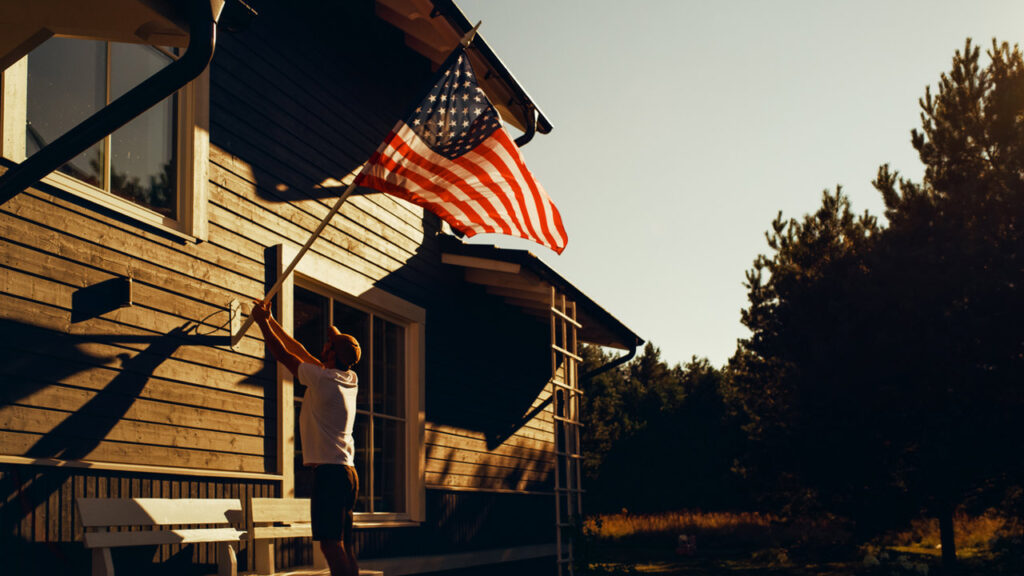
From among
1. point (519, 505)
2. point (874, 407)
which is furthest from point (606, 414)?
point (519, 505)

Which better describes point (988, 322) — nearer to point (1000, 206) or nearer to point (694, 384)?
point (1000, 206)

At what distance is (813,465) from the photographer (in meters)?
19.9

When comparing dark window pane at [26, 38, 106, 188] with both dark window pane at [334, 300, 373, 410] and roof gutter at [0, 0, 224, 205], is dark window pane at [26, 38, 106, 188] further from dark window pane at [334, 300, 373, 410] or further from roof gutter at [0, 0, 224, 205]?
dark window pane at [334, 300, 373, 410]

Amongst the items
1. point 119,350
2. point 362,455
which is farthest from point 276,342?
point 362,455

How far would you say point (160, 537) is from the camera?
498 cm

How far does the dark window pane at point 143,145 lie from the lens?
551 cm

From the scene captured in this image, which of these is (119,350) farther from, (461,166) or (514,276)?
(514,276)

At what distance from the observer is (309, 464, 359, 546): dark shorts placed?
5117 mm

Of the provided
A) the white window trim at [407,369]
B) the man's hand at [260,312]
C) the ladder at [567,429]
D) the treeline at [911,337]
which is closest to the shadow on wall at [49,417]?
the man's hand at [260,312]

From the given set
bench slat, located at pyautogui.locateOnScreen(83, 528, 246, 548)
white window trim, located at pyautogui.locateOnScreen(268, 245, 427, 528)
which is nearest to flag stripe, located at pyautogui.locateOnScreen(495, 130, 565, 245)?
white window trim, located at pyautogui.locateOnScreen(268, 245, 427, 528)

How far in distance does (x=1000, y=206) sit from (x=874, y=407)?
4698 millimetres

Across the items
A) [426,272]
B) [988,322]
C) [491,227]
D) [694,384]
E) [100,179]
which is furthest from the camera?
[694,384]

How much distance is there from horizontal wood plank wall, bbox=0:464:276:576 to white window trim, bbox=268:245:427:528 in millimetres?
1151

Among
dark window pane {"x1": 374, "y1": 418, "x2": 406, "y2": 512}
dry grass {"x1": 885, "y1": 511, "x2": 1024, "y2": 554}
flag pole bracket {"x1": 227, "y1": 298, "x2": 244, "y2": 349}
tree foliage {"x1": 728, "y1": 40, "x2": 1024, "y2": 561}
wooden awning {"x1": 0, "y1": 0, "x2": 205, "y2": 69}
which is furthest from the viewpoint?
dry grass {"x1": 885, "y1": 511, "x2": 1024, "y2": 554}
